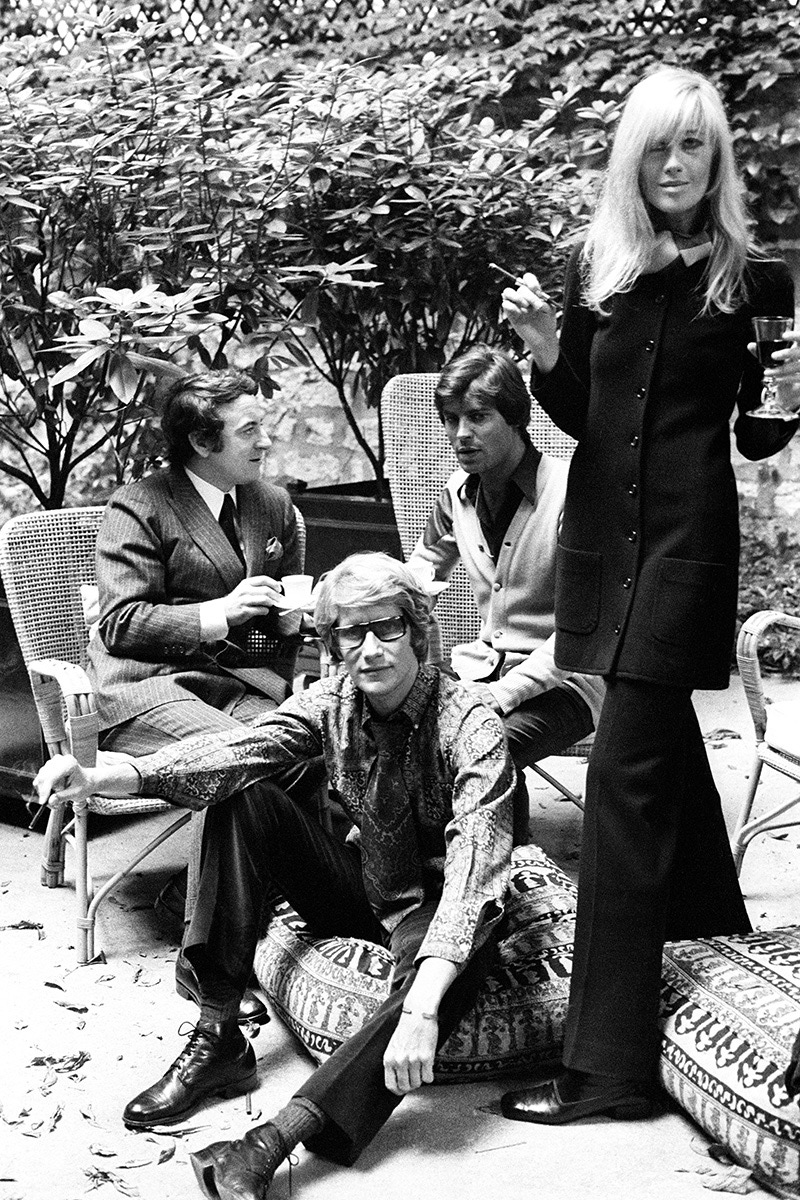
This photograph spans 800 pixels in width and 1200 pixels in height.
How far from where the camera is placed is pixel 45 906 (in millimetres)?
4285

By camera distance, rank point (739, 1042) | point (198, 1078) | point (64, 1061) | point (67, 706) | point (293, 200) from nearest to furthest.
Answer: point (739, 1042), point (198, 1078), point (64, 1061), point (67, 706), point (293, 200)

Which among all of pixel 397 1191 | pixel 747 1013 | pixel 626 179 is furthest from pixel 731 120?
pixel 397 1191

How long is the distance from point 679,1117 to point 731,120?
211 inches

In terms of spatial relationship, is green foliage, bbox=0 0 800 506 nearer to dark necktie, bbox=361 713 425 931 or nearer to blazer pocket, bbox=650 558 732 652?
dark necktie, bbox=361 713 425 931

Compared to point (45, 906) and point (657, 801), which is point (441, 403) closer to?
point (657, 801)

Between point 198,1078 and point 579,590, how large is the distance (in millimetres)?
1284

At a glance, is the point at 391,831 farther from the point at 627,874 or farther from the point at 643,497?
the point at 643,497

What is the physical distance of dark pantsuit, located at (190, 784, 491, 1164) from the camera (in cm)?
287

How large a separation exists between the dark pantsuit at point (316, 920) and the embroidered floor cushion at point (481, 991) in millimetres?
91

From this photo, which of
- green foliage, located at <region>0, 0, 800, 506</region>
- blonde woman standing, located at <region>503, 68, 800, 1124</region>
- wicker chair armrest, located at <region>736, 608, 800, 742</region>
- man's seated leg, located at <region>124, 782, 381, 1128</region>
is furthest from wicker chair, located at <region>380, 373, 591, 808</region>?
blonde woman standing, located at <region>503, 68, 800, 1124</region>

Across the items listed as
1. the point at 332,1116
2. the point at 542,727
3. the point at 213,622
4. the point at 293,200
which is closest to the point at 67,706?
the point at 213,622

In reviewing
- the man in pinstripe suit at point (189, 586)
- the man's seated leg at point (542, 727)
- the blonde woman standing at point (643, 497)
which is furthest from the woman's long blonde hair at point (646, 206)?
the man in pinstripe suit at point (189, 586)

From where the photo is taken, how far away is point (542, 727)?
390cm

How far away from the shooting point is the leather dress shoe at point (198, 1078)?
3.11 m
